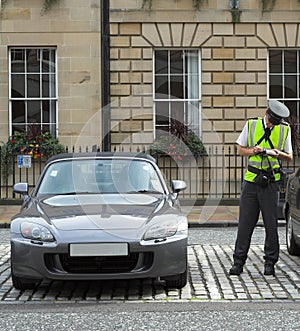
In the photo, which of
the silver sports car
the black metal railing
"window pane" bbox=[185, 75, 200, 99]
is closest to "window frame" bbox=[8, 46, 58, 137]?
the black metal railing

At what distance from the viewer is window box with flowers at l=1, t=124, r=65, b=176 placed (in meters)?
20.5

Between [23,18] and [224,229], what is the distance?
9380 millimetres

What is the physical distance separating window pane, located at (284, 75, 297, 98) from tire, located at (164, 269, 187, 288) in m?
14.7

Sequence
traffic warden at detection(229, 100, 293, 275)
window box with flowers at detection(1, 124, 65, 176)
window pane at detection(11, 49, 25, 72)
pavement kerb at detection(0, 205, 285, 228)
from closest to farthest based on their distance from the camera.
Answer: traffic warden at detection(229, 100, 293, 275) → pavement kerb at detection(0, 205, 285, 228) → window box with flowers at detection(1, 124, 65, 176) → window pane at detection(11, 49, 25, 72)

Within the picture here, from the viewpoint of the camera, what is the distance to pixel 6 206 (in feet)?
63.5

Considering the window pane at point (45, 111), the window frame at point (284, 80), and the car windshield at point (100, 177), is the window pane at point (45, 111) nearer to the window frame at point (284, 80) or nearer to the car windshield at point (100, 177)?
the window frame at point (284, 80)

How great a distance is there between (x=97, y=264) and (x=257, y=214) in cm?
223

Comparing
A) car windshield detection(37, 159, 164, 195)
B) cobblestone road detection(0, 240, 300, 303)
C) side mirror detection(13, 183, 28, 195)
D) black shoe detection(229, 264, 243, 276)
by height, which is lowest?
cobblestone road detection(0, 240, 300, 303)

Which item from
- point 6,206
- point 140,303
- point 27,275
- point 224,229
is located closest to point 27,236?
point 27,275

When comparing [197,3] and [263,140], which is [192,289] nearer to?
[263,140]

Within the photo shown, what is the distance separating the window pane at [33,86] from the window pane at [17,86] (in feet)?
0.55

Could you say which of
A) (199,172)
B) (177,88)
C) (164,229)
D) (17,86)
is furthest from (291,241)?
(17,86)

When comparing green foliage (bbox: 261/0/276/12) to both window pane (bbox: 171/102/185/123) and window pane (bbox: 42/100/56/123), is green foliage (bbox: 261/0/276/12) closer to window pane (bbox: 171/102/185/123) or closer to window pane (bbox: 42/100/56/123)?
window pane (bbox: 171/102/185/123)

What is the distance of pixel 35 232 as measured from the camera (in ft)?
23.9
